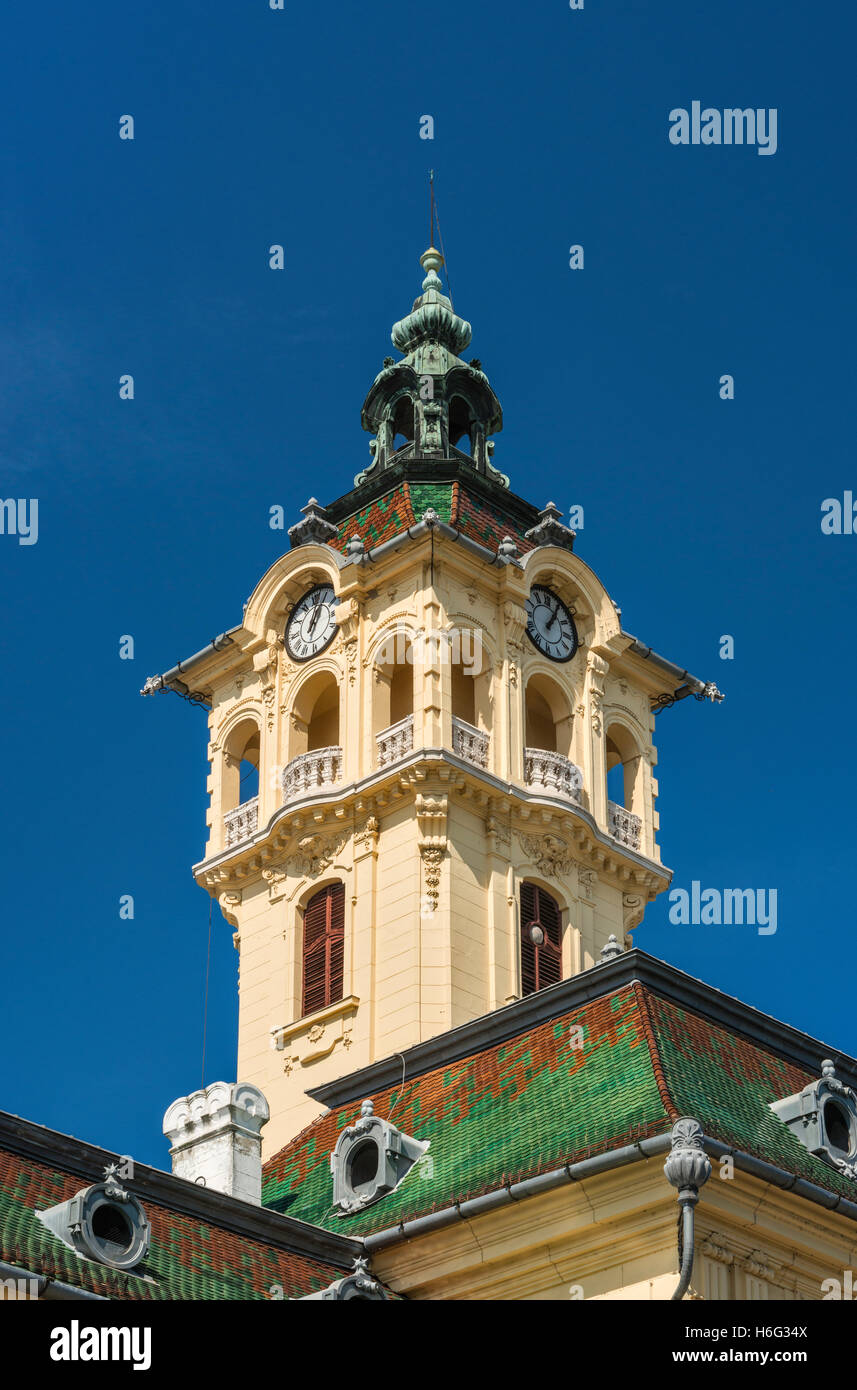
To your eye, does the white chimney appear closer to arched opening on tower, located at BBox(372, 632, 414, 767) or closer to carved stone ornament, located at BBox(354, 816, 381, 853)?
carved stone ornament, located at BBox(354, 816, 381, 853)

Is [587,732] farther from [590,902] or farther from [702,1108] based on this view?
[702,1108]

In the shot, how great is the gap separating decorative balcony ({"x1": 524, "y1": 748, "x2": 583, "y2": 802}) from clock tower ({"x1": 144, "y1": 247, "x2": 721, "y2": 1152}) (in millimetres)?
71

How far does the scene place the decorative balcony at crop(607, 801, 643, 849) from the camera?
5741 cm

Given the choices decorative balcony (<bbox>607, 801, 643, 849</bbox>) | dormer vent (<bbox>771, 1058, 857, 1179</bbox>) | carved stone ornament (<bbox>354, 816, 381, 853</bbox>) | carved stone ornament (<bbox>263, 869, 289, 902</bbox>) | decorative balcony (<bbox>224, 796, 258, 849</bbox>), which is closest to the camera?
dormer vent (<bbox>771, 1058, 857, 1179</bbox>)

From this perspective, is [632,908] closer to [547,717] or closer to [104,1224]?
[547,717]

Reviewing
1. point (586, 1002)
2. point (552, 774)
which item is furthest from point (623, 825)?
point (586, 1002)

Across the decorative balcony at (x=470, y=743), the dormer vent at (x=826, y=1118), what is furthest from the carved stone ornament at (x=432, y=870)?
the dormer vent at (x=826, y=1118)

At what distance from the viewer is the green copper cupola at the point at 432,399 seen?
6238 centimetres

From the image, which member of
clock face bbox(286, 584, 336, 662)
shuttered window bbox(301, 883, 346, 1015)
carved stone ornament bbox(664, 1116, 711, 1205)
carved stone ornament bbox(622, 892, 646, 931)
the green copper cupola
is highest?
the green copper cupola

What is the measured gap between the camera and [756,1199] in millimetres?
35406

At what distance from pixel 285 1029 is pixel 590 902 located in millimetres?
8094

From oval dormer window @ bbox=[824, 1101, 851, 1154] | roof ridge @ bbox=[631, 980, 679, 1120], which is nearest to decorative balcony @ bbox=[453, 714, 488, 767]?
roof ridge @ bbox=[631, 980, 679, 1120]
